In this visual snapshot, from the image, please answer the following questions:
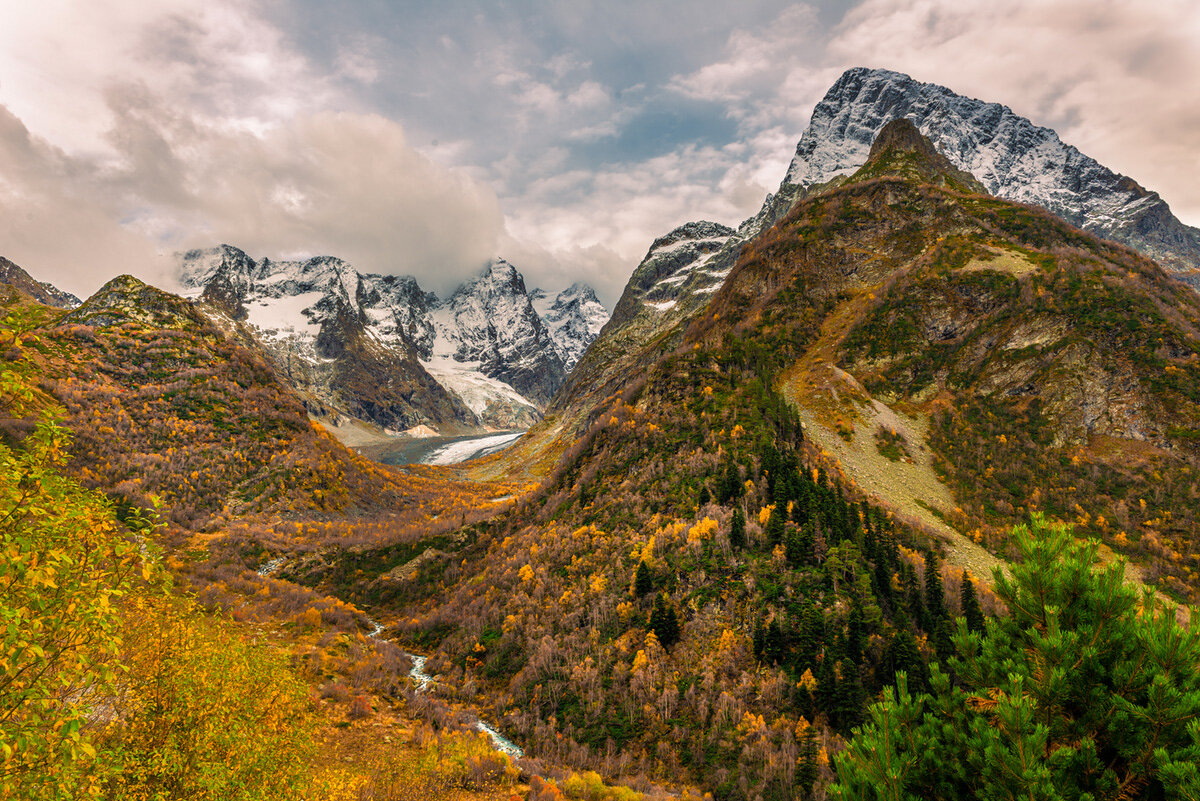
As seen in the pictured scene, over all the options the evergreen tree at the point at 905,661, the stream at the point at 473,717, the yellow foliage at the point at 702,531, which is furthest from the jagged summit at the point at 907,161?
the stream at the point at 473,717

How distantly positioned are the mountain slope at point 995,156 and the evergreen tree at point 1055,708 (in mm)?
164397

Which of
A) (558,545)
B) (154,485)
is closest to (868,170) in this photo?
(558,545)

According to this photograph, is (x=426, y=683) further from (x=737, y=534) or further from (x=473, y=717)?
(x=737, y=534)

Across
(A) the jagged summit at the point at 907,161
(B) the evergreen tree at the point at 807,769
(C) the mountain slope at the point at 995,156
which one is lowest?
(B) the evergreen tree at the point at 807,769

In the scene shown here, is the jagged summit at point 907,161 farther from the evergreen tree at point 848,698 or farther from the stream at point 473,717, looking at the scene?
the stream at point 473,717

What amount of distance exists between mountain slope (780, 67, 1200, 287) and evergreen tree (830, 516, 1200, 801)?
539 ft

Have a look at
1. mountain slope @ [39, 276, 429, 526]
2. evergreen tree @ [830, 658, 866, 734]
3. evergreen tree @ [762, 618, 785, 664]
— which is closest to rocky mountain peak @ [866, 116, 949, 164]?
evergreen tree @ [762, 618, 785, 664]

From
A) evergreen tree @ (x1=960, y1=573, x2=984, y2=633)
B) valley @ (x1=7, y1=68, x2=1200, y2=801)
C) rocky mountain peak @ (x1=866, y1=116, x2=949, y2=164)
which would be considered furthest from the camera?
rocky mountain peak @ (x1=866, y1=116, x2=949, y2=164)

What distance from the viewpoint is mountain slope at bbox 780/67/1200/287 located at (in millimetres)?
142750

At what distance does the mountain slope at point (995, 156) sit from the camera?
468 feet

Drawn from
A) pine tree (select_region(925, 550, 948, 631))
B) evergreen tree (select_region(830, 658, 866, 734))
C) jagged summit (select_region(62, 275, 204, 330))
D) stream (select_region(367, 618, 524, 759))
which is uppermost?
jagged summit (select_region(62, 275, 204, 330))

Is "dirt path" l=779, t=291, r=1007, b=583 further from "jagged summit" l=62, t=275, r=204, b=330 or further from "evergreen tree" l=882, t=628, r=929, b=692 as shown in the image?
"jagged summit" l=62, t=275, r=204, b=330

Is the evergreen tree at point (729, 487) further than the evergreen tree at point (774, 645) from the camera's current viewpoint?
Yes

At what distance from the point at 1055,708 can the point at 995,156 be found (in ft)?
698
